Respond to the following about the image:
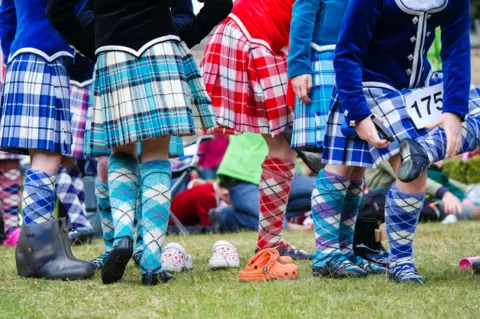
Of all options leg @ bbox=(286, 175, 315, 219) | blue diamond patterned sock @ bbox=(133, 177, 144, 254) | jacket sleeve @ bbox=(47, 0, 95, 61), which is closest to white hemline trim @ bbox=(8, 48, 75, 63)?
jacket sleeve @ bbox=(47, 0, 95, 61)

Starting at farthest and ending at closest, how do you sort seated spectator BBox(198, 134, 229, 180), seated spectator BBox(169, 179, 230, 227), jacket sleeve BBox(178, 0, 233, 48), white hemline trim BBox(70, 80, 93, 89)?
1. seated spectator BBox(198, 134, 229, 180)
2. seated spectator BBox(169, 179, 230, 227)
3. white hemline trim BBox(70, 80, 93, 89)
4. jacket sleeve BBox(178, 0, 233, 48)

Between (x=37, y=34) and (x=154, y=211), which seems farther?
(x=37, y=34)

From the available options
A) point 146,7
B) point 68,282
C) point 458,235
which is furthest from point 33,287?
point 458,235

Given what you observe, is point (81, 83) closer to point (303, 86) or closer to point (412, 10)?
point (303, 86)

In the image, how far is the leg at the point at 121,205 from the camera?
2.89 metres

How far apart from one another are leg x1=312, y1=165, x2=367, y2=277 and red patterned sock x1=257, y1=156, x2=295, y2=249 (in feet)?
1.32

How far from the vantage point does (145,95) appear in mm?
2980

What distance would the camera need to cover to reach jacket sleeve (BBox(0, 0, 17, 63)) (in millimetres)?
3664

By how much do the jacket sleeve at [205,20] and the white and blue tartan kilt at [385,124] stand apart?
526 millimetres

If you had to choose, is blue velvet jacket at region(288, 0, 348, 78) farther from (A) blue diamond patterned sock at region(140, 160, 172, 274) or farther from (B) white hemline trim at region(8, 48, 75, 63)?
(B) white hemline trim at region(8, 48, 75, 63)

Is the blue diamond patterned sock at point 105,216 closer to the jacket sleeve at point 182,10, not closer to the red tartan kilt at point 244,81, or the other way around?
the red tartan kilt at point 244,81

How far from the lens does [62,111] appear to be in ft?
11.2

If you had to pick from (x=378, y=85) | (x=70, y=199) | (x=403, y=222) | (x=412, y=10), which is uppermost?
(x=412, y=10)

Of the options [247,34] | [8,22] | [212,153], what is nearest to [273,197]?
[247,34]
